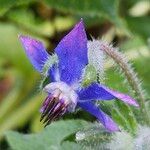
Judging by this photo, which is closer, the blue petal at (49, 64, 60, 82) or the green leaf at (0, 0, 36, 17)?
the blue petal at (49, 64, 60, 82)

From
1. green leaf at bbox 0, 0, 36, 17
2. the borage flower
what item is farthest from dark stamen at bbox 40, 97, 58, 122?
green leaf at bbox 0, 0, 36, 17

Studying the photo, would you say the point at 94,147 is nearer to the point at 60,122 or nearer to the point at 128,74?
the point at 128,74

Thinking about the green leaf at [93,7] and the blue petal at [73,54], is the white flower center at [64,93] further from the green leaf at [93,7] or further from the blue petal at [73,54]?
the green leaf at [93,7]

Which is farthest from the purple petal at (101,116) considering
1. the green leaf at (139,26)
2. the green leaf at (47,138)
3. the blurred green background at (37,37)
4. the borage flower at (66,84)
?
the green leaf at (139,26)

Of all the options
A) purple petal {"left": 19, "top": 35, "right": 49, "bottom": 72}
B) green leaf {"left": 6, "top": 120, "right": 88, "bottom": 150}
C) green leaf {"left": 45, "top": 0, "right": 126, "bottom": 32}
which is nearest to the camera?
purple petal {"left": 19, "top": 35, "right": 49, "bottom": 72}

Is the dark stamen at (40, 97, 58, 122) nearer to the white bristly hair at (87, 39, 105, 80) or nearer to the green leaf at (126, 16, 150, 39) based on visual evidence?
the white bristly hair at (87, 39, 105, 80)

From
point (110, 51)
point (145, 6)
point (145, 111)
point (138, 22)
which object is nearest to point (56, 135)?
point (145, 111)

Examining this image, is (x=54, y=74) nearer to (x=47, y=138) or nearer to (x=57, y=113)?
(x=57, y=113)
